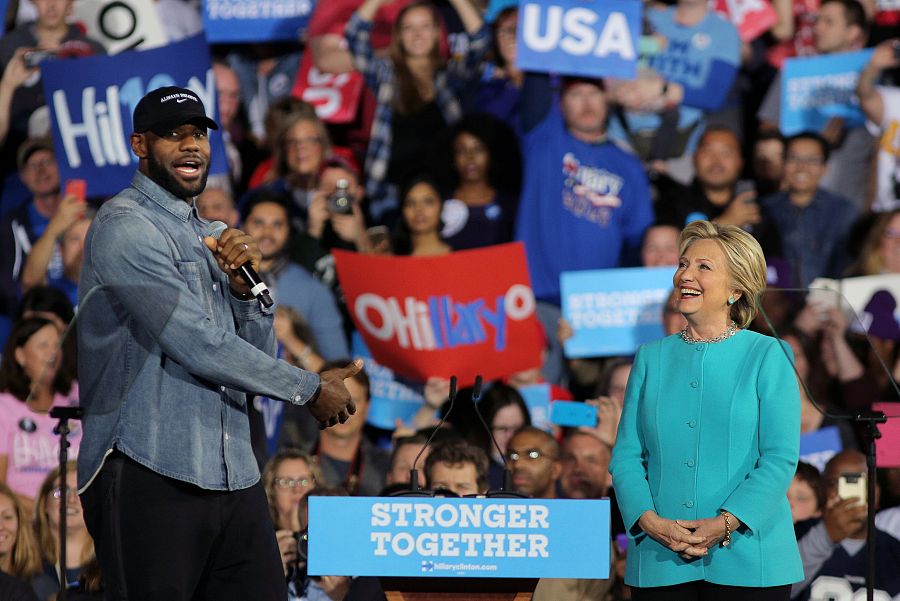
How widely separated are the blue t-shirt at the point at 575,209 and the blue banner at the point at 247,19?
63.3 inches

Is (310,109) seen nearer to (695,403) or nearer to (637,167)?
(637,167)

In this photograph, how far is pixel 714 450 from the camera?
325 centimetres

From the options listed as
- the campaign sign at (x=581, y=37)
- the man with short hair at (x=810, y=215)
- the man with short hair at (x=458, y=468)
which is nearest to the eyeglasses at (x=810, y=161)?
the man with short hair at (x=810, y=215)

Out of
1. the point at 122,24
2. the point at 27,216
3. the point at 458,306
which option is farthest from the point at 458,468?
the point at 122,24

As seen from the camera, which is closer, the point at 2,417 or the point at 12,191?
the point at 2,417

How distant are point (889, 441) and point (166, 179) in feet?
6.92

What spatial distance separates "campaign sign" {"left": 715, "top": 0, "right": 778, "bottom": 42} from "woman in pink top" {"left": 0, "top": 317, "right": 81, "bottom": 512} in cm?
378

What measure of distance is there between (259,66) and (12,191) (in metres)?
1.45

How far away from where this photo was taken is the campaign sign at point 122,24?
7145mm

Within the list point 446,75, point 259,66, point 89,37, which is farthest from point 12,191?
point 446,75

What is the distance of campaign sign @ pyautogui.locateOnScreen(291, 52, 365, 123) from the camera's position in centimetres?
718

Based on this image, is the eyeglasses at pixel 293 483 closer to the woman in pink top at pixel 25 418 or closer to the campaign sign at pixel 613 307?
the woman in pink top at pixel 25 418

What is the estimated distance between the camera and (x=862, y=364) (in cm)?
502

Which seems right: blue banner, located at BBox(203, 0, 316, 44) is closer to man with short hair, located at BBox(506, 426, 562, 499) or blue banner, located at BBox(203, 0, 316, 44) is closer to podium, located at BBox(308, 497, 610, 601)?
man with short hair, located at BBox(506, 426, 562, 499)
